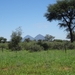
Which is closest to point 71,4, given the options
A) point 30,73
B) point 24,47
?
point 24,47

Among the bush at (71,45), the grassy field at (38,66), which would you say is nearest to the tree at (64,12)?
the bush at (71,45)

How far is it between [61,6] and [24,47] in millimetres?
13978

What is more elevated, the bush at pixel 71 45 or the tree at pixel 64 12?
the tree at pixel 64 12

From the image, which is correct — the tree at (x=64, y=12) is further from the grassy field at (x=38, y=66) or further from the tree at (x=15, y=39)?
the grassy field at (x=38, y=66)

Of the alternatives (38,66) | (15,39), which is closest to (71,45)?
(15,39)

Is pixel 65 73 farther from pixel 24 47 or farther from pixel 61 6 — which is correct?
pixel 61 6

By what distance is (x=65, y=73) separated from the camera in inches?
564

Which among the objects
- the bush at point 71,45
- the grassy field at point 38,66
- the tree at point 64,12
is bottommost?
the grassy field at point 38,66

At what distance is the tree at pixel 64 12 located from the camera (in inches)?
2085

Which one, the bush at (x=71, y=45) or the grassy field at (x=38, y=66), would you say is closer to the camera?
the grassy field at (x=38, y=66)

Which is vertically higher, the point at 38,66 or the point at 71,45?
the point at 71,45

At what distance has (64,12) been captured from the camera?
53.0 metres

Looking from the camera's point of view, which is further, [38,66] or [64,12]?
[64,12]

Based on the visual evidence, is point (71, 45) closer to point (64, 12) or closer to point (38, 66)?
point (64, 12)
